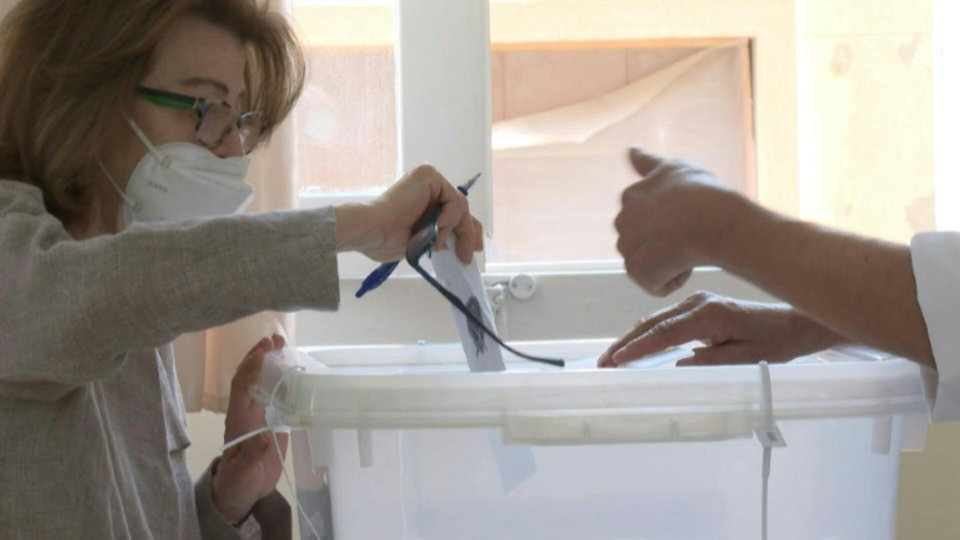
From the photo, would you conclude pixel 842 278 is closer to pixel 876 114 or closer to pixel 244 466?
pixel 244 466

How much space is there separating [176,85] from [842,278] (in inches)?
20.1

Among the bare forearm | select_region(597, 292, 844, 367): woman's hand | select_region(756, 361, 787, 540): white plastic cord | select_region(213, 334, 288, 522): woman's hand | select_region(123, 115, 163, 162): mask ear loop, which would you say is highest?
select_region(123, 115, 163, 162): mask ear loop

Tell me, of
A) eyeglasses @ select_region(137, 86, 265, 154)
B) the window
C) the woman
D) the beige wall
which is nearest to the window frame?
the window

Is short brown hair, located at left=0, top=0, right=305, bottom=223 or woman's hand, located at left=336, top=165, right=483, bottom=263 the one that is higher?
short brown hair, located at left=0, top=0, right=305, bottom=223

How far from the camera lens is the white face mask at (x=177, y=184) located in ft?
2.85

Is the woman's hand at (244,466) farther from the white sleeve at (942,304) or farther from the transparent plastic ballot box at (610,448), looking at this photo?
the white sleeve at (942,304)

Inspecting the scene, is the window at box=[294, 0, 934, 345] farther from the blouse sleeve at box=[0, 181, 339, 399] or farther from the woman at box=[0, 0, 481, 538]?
the blouse sleeve at box=[0, 181, 339, 399]

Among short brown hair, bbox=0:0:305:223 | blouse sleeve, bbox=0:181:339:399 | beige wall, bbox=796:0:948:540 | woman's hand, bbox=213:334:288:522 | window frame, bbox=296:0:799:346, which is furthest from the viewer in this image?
beige wall, bbox=796:0:948:540

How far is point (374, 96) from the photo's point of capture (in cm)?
157

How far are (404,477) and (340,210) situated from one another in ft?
0.58

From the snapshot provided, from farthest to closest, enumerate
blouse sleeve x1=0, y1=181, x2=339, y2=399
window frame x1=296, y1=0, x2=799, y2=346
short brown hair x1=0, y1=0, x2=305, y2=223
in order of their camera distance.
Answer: window frame x1=296, y1=0, x2=799, y2=346 < short brown hair x1=0, y1=0, x2=305, y2=223 < blouse sleeve x1=0, y1=181, x2=339, y2=399

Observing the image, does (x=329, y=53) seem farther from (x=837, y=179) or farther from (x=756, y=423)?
(x=756, y=423)

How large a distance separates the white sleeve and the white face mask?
52 centimetres

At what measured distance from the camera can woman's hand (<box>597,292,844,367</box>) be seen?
920 millimetres
